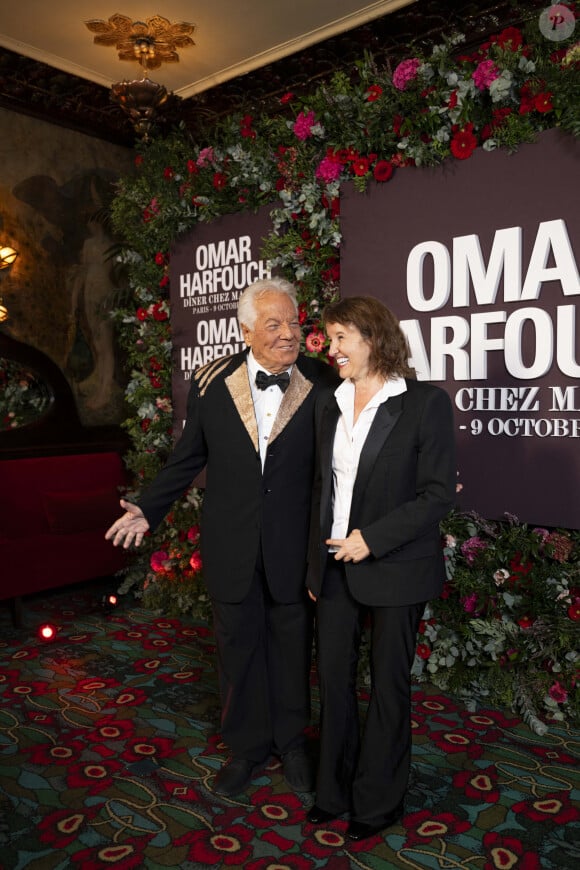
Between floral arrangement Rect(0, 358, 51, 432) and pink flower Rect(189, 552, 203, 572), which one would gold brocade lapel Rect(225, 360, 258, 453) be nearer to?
pink flower Rect(189, 552, 203, 572)

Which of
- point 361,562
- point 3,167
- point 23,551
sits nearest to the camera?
point 361,562

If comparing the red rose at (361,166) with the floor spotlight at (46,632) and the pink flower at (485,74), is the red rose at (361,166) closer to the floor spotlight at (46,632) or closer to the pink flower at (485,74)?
the pink flower at (485,74)

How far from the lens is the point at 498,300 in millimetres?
3328

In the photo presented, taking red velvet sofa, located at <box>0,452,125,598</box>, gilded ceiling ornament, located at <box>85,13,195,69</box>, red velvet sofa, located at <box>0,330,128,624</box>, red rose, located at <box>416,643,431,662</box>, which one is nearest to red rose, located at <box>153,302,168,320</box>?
red velvet sofa, located at <box>0,330,128,624</box>

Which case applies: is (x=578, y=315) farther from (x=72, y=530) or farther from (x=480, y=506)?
(x=72, y=530)

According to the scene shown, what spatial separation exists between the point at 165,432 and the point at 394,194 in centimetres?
236

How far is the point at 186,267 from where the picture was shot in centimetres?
491

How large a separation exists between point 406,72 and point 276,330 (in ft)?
5.57

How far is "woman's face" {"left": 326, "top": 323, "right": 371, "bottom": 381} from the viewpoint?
2.25 m

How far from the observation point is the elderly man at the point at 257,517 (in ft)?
8.52

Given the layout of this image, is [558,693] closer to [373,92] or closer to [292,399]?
[292,399]

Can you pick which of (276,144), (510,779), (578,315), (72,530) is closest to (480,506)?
(578,315)

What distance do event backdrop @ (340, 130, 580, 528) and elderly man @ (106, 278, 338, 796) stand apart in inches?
38.3

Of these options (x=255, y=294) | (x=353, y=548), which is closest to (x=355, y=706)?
(x=353, y=548)
